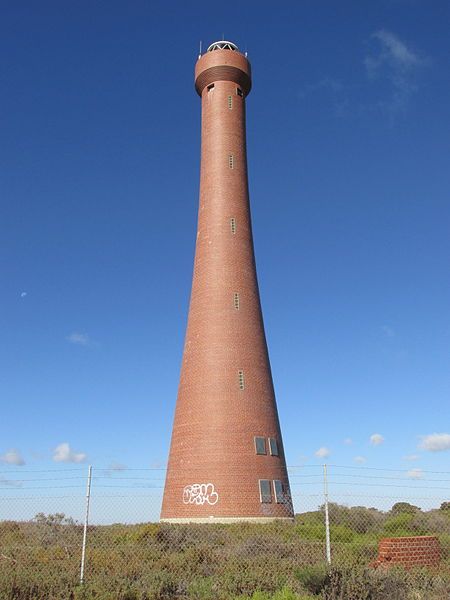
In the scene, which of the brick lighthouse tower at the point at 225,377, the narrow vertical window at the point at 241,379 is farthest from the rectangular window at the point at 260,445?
the narrow vertical window at the point at 241,379

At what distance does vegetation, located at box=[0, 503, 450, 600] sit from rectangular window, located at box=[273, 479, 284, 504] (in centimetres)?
527

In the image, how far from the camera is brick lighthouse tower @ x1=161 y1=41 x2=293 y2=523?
24016 millimetres

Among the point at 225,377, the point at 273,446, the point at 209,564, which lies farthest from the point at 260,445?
the point at 209,564

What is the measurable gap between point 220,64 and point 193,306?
43.1ft

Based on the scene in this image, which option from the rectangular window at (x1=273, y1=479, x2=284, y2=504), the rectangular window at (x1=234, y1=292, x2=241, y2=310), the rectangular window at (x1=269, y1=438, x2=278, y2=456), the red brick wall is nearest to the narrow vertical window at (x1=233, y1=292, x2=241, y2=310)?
the rectangular window at (x1=234, y1=292, x2=241, y2=310)

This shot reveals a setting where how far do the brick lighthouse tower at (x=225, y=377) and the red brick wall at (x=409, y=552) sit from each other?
439 inches

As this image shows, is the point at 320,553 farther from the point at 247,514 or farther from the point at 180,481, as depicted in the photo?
the point at 180,481

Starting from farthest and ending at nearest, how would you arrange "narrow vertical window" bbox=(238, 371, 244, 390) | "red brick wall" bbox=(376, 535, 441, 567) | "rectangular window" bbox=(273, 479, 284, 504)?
"narrow vertical window" bbox=(238, 371, 244, 390), "rectangular window" bbox=(273, 479, 284, 504), "red brick wall" bbox=(376, 535, 441, 567)

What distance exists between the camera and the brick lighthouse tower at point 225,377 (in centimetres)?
2402

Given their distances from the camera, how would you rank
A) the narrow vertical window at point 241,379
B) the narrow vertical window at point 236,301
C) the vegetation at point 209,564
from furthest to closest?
1. the narrow vertical window at point 236,301
2. the narrow vertical window at point 241,379
3. the vegetation at point 209,564

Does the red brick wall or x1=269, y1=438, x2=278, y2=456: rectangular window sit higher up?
x1=269, y1=438, x2=278, y2=456: rectangular window

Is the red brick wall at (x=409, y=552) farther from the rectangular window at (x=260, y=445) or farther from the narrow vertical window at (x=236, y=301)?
the narrow vertical window at (x=236, y=301)

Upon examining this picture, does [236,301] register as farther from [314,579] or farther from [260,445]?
[314,579]

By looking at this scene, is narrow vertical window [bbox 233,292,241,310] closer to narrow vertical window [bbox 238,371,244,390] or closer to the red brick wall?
narrow vertical window [bbox 238,371,244,390]
